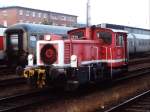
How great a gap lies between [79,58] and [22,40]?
885 centimetres

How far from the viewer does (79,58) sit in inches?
570

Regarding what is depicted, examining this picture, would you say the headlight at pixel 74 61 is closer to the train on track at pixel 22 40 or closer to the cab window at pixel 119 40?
the cab window at pixel 119 40

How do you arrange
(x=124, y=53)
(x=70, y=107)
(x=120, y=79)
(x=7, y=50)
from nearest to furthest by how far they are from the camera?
(x=70, y=107) < (x=124, y=53) < (x=120, y=79) < (x=7, y=50)

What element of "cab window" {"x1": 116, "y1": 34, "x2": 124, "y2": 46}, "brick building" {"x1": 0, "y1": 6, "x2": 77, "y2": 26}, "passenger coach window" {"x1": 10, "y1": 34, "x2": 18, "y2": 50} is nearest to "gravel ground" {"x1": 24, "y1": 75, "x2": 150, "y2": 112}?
"cab window" {"x1": 116, "y1": 34, "x2": 124, "y2": 46}

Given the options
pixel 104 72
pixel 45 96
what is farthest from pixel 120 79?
pixel 45 96

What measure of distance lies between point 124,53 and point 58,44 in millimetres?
5469

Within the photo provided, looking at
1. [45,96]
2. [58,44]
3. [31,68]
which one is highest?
[58,44]

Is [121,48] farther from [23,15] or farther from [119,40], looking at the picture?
[23,15]

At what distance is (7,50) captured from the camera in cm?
2398

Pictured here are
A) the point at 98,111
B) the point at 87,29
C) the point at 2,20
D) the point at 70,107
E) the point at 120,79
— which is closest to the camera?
the point at 98,111

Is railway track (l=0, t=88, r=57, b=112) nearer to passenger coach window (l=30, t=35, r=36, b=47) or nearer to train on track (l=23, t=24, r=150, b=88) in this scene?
train on track (l=23, t=24, r=150, b=88)

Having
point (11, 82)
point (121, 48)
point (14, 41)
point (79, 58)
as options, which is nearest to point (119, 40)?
point (121, 48)

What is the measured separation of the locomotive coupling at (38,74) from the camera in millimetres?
13234

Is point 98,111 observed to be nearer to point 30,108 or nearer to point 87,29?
point 30,108
